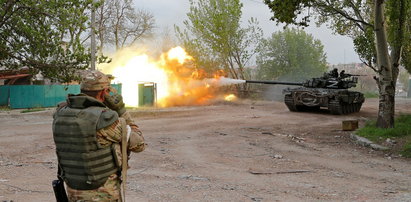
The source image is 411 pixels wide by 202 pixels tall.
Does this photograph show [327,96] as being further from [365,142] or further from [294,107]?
[365,142]

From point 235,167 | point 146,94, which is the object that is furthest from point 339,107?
point 235,167

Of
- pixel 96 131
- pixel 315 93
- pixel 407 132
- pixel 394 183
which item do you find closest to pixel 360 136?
pixel 407 132

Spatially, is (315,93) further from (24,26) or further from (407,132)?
(24,26)

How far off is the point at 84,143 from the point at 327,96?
17453 mm

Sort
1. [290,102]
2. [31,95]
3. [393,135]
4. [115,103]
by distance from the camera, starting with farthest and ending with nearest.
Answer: [31,95]
[290,102]
[393,135]
[115,103]

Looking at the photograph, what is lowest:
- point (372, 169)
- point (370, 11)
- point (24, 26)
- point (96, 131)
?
point (372, 169)

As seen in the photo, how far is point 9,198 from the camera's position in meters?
5.61

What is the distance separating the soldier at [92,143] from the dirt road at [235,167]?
2.58m

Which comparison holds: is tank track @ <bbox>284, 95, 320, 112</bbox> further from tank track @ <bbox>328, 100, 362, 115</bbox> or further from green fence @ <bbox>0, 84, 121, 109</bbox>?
green fence @ <bbox>0, 84, 121, 109</bbox>

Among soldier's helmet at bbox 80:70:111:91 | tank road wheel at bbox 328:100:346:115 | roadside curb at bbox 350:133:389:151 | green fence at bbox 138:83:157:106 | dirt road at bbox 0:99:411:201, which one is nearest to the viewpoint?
soldier's helmet at bbox 80:70:111:91

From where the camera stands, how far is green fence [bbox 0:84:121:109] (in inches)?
920

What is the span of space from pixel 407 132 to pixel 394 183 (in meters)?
5.41

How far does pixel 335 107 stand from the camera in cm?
1877

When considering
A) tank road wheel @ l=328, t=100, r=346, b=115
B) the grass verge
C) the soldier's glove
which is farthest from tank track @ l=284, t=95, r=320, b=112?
the soldier's glove
